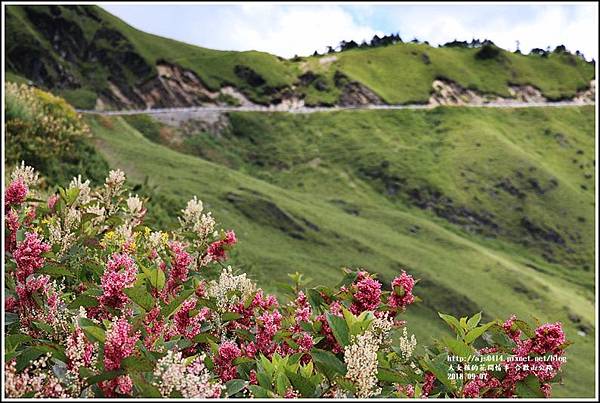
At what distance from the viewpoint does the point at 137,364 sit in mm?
2201

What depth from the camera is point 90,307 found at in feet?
10.00

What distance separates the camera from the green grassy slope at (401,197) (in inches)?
880

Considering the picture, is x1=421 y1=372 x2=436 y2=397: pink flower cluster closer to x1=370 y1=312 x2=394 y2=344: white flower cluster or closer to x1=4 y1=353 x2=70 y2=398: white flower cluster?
x1=370 y1=312 x2=394 y2=344: white flower cluster

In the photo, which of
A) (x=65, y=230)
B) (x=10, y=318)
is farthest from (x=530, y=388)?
(x=65, y=230)

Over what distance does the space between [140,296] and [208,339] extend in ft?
1.64

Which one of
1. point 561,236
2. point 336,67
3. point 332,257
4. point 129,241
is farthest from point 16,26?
point 129,241

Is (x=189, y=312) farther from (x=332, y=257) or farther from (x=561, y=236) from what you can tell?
(x=561, y=236)

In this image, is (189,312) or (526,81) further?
(526,81)

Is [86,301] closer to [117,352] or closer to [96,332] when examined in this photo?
[96,332]

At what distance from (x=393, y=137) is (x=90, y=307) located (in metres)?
58.7

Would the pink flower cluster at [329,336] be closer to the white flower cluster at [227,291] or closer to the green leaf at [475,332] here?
the white flower cluster at [227,291]

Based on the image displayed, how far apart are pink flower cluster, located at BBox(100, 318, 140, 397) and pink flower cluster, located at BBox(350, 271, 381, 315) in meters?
1.34

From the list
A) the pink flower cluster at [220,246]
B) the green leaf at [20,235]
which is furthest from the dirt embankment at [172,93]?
the green leaf at [20,235]

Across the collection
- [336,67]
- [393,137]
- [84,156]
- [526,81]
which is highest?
[526,81]
